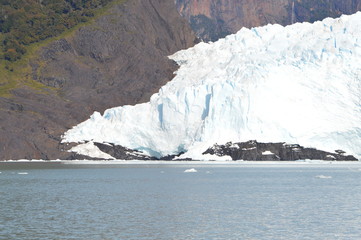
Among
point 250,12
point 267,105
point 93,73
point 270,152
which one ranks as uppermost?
point 250,12

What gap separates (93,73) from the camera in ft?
398

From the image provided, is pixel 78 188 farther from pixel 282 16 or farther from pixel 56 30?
pixel 282 16

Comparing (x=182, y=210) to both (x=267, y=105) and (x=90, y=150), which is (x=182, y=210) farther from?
(x=90, y=150)

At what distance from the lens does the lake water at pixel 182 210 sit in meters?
28.8

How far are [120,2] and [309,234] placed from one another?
117 m

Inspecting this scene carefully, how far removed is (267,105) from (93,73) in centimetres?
4553

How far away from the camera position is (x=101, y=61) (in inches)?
4978

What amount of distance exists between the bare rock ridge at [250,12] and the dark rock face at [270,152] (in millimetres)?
102240

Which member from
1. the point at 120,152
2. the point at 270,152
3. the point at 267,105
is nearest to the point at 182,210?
the point at 270,152

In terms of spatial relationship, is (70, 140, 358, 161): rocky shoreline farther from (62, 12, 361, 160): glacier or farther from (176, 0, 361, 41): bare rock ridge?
(176, 0, 361, 41): bare rock ridge

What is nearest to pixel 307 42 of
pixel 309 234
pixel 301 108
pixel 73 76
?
pixel 301 108

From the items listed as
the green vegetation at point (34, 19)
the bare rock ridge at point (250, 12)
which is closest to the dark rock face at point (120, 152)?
the green vegetation at point (34, 19)

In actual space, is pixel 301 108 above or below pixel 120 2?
below

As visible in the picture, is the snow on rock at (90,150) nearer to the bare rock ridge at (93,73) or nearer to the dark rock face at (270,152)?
the bare rock ridge at (93,73)
